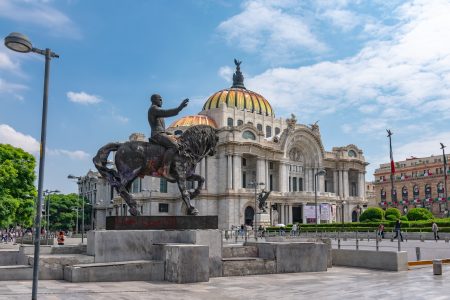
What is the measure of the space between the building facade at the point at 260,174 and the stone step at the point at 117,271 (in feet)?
174

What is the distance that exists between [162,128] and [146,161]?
1.36 meters

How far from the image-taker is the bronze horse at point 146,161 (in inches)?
626

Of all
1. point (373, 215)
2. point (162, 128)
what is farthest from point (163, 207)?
point (162, 128)

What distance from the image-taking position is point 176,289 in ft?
39.8

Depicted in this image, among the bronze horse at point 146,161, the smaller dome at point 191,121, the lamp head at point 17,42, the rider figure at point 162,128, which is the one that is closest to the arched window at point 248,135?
the smaller dome at point 191,121

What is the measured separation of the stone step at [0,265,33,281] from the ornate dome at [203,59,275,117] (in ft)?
250

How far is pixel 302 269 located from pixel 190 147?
566cm

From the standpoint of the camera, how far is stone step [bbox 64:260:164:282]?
1282cm

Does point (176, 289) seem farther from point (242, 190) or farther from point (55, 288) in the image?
point (242, 190)

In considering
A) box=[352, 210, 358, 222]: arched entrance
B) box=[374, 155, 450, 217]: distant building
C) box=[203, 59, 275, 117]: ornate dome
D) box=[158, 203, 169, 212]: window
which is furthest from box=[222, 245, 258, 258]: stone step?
box=[374, 155, 450, 217]: distant building

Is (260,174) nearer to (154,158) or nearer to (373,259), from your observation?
(373,259)

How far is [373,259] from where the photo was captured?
17.7m

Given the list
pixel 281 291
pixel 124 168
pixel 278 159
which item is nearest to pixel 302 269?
pixel 281 291

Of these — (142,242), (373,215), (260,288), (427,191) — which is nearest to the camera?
(260,288)
